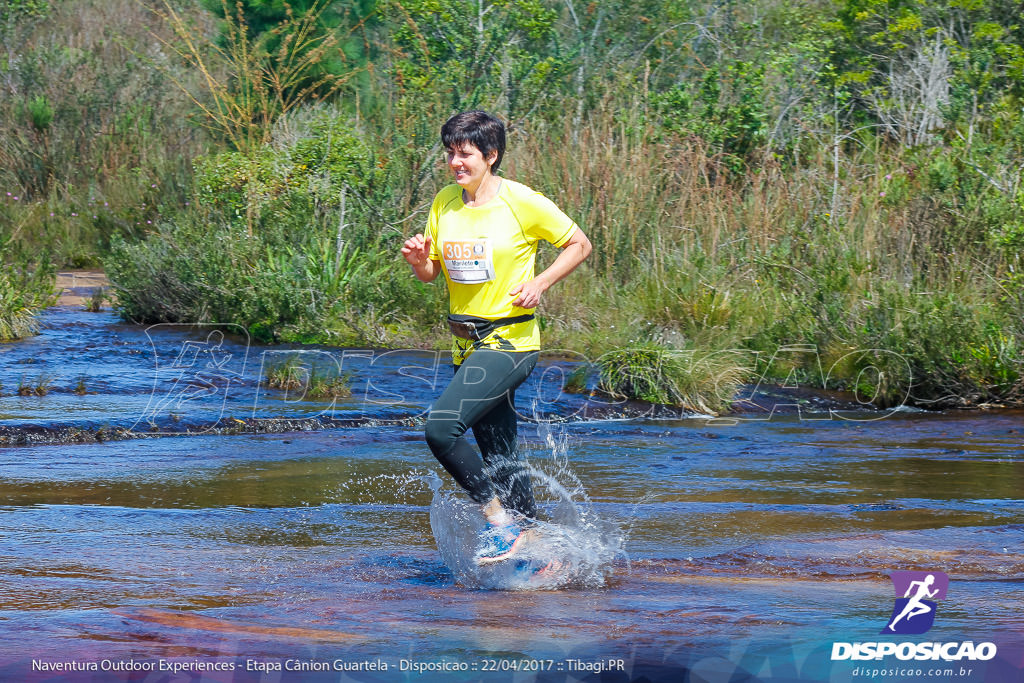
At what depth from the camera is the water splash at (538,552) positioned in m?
5.04

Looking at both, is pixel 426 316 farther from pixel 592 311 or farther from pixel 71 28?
pixel 71 28

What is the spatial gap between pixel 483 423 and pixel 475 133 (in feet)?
4.01

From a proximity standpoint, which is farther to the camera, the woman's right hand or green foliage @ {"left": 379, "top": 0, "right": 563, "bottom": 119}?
green foliage @ {"left": 379, "top": 0, "right": 563, "bottom": 119}

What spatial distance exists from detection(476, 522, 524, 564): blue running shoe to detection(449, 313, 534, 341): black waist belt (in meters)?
0.80

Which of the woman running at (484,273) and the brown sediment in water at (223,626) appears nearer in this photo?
the brown sediment in water at (223,626)

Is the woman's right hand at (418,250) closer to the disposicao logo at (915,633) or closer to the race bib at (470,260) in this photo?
the race bib at (470,260)

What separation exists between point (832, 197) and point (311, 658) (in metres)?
10.3

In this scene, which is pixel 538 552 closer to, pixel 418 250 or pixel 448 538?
pixel 448 538

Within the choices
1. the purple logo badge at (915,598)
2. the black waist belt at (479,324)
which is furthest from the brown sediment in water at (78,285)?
the purple logo badge at (915,598)

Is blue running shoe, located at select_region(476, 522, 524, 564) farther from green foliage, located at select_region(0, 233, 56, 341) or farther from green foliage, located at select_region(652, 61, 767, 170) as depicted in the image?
green foliage, located at select_region(652, 61, 767, 170)

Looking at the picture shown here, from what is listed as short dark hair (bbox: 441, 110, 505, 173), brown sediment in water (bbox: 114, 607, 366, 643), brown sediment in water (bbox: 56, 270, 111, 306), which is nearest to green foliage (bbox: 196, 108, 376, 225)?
brown sediment in water (bbox: 56, 270, 111, 306)

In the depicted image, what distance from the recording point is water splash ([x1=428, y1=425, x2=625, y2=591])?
5039mm

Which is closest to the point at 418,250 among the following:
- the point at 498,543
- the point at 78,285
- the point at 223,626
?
the point at 498,543

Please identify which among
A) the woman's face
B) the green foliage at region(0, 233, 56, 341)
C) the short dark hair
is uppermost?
the short dark hair
